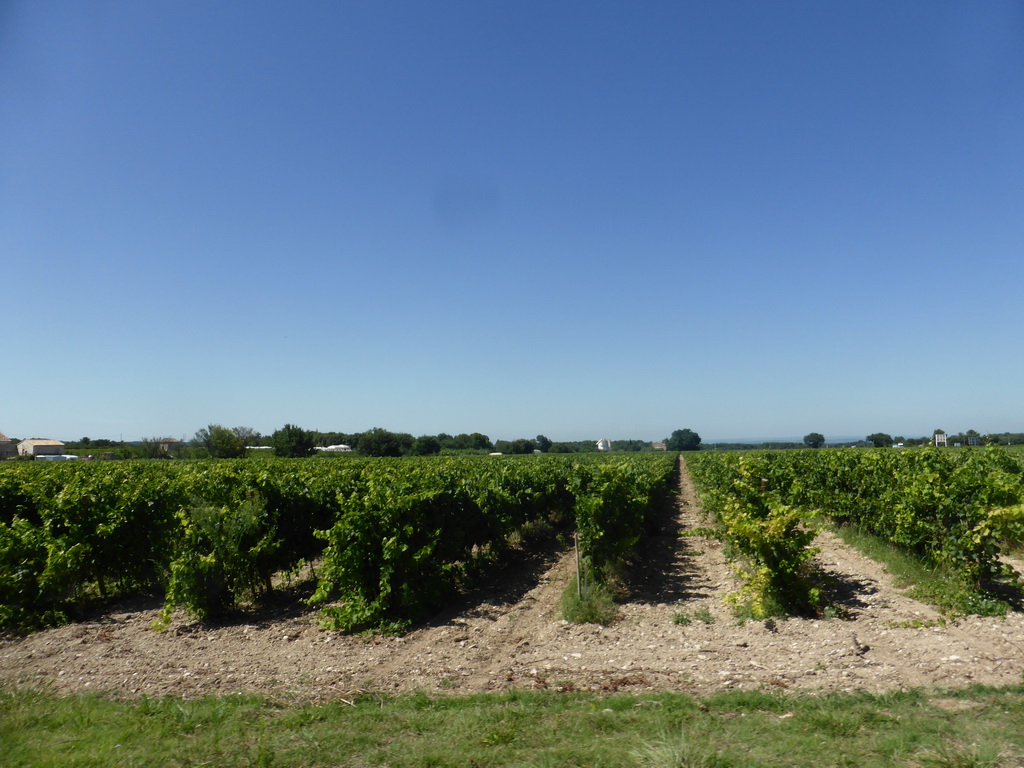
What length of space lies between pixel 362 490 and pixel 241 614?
7.76ft

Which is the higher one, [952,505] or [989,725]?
[952,505]

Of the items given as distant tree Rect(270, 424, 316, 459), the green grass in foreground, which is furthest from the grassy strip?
distant tree Rect(270, 424, 316, 459)

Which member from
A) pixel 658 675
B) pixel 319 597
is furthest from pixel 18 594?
pixel 658 675

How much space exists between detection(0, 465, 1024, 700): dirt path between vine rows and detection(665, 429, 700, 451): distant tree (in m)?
147

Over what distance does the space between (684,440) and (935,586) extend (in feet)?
487

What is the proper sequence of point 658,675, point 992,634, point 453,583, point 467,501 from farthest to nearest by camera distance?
point 467,501 < point 453,583 < point 992,634 < point 658,675

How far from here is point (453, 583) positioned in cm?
938

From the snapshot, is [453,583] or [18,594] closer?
[18,594]

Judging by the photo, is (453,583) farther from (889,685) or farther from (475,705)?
(889,685)

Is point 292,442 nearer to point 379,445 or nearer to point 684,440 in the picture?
point 379,445

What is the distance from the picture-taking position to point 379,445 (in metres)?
87.6

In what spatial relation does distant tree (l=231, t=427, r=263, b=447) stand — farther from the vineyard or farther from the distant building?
the vineyard

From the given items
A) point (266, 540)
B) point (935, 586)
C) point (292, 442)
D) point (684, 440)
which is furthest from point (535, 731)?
point (684, 440)

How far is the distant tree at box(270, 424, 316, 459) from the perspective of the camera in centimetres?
7944
